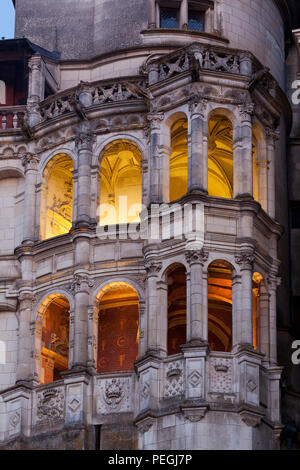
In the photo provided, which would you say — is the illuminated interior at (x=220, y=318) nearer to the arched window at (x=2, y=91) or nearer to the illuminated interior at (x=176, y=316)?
the illuminated interior at (x=176, y=316)

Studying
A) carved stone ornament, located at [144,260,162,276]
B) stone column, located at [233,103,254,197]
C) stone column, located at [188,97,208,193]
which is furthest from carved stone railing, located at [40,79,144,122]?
carved stone ornament, located at [144,260,162,276]

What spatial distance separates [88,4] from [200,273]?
12765 millimetres

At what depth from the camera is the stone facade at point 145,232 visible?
Answer: 4703cm

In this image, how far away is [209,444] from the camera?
149 feet

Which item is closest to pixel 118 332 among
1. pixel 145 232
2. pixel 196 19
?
pixel 145 232

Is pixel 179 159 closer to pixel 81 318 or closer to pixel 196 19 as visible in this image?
pixel 196 19

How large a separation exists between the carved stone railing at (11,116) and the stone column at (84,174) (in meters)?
3.16

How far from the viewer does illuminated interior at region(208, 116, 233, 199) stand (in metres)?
52.2

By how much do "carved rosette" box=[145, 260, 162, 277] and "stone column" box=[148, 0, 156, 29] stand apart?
9.72 m

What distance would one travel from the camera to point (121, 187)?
5406cm

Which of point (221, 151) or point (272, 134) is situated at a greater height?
point (221, 151)

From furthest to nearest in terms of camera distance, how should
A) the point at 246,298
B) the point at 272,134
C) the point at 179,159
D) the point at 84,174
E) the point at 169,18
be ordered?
the point at 169,18
the point at 179,159
the point at 272,134
the point at 84,174
the point at 246,298

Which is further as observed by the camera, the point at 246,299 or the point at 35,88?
the point at 35,88

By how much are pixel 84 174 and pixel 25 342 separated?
5.60m
